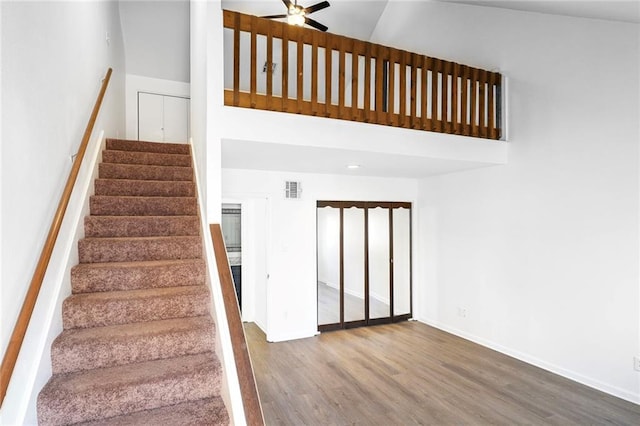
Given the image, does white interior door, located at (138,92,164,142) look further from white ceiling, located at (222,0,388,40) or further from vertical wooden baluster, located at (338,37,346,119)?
vertical wooden baluster, located at (338,37,346,119)

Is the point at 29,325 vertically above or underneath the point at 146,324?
above

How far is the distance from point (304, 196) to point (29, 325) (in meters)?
3.54

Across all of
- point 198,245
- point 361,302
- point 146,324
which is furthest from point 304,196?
A: point 146,324

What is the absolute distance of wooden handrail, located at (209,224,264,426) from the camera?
158cm

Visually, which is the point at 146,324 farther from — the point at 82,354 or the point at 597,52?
the point at 597,52

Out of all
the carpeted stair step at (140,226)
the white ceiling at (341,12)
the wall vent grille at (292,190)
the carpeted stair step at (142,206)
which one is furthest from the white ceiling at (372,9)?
the carpeted stair step at (140,226)

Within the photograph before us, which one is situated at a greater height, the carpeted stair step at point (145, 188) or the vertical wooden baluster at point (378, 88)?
the vertical wooden baluster at point (378, 88)

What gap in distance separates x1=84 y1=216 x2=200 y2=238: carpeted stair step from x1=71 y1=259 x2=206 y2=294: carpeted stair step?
1.18ft

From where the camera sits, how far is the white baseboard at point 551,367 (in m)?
3.15

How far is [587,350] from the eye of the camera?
11.2 feet

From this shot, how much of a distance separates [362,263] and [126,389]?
3845 millimetres

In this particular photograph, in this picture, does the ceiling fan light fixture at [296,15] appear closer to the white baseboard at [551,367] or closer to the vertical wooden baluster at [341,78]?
the vertical wooden baluster at [341,78]

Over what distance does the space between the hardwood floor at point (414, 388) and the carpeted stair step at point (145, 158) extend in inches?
97.0

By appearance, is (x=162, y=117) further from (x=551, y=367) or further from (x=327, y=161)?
(x=551, y=367)
